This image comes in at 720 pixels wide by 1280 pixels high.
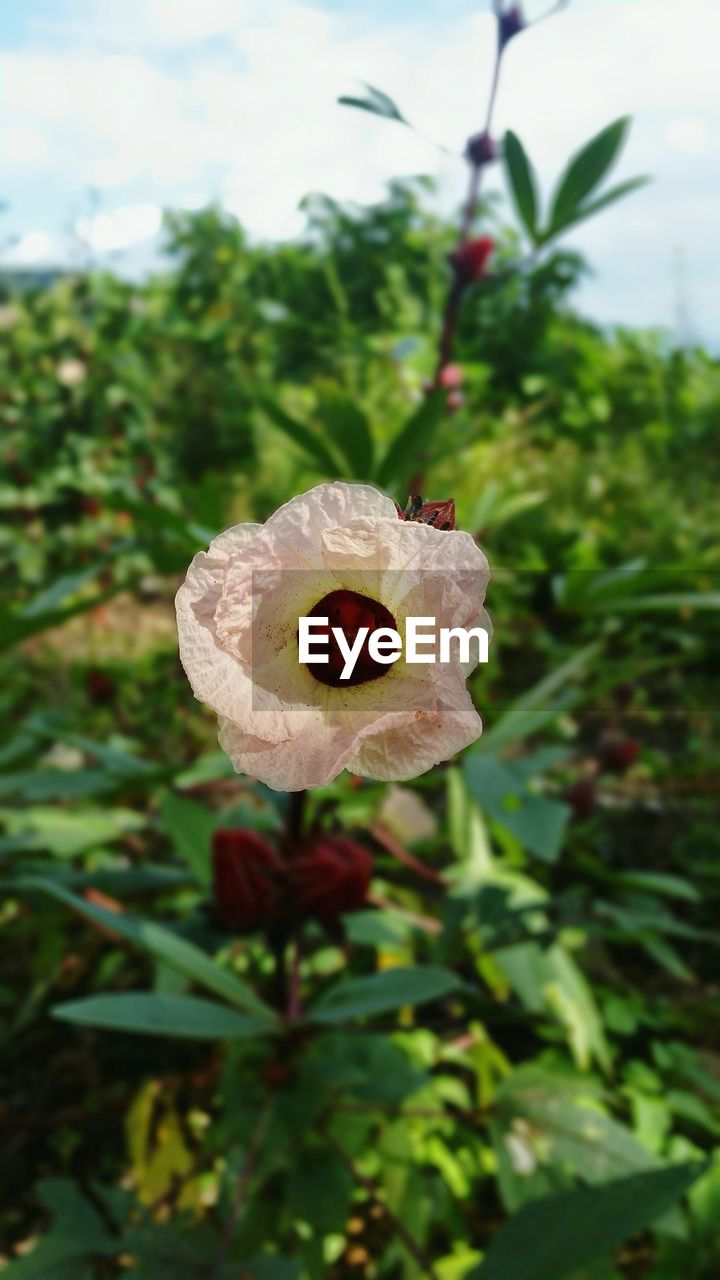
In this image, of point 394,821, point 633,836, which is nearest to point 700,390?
point 633,836

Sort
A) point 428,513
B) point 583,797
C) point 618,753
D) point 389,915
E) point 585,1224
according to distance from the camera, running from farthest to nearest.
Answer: point 618,753
point 583,797
point 389,915
point 585,1224
point 428,513

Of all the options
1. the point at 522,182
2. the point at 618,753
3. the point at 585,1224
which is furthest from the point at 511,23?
the point at 618,753

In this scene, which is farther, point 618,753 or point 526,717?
point 618,753

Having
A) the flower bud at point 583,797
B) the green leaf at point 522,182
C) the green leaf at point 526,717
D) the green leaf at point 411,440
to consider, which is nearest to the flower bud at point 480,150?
the green leaf at point 522,182

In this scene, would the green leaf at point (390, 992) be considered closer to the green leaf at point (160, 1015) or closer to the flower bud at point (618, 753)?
the green leaf at point (160, 1015)

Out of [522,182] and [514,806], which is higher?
[522,182]

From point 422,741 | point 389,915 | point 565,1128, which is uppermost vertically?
point 422,741

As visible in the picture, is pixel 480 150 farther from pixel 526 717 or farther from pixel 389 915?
pixel 389 915

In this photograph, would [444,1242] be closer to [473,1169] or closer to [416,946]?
[473,1169]
